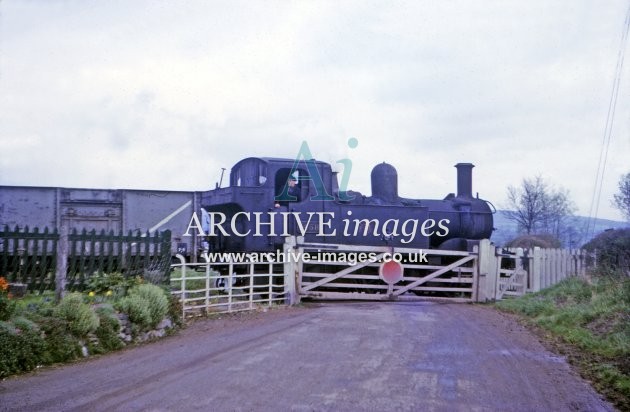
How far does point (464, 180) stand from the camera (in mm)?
21031

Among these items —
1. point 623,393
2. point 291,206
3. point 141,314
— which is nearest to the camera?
point 623,393

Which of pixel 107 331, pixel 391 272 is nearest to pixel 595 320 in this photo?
pixel 391 272

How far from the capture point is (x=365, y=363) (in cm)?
788

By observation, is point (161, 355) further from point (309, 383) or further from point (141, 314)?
point (309, 383)

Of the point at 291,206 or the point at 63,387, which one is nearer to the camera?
the point at 63,387

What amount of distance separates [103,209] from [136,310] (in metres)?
8.01

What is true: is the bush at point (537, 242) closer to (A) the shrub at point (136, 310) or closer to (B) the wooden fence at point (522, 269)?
(B) the wooden fence at point (522, 269)

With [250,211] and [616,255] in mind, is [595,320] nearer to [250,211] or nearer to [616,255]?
[616,255]

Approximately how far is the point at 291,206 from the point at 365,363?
8.76 meters

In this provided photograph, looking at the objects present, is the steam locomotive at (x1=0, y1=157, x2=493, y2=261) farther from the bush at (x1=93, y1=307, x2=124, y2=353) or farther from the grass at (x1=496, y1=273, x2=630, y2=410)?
the bush at (x1=93, y1=307, x2=124, y2=353)

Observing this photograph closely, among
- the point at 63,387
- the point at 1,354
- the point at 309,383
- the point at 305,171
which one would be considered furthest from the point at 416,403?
the point at 305,171

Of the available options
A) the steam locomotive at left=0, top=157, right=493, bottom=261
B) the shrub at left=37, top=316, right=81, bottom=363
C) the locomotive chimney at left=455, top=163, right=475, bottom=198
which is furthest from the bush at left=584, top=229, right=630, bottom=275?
the shrub at left=37, top=316, right=81, bottom=363

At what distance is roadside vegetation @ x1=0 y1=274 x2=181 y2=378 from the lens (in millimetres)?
7719

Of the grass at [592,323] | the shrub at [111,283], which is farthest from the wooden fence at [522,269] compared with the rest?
the shrub at [111,283]
